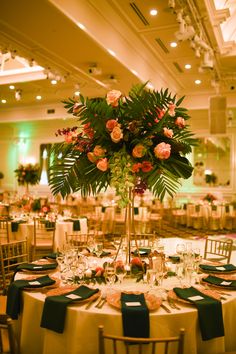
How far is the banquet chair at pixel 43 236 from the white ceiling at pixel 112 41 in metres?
3.21

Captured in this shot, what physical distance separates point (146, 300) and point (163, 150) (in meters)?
1.01

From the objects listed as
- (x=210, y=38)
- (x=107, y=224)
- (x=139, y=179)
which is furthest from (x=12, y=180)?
(x=139, y=179)

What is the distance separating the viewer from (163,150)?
2.55m

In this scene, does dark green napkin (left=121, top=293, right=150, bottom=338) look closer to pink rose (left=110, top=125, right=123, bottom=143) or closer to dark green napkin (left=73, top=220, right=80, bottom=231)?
pink rose (left=110, top=125, right=123, bottom=143)

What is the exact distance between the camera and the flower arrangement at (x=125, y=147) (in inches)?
103

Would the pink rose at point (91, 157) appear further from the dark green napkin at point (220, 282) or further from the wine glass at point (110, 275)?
the dark green napkin at point (220, 282)

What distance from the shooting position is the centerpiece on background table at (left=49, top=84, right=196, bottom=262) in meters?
2.62

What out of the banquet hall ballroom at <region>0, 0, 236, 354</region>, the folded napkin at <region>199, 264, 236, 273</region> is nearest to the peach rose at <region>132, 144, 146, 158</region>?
the banquet hall ballroom at <region>0, 0, 236, 354</region>

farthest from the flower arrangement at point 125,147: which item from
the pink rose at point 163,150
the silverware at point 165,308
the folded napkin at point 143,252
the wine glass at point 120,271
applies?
the folded napkin at point 143,252

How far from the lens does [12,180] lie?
15.8 metres

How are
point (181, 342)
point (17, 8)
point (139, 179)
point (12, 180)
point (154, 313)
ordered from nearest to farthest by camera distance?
point (181, 342)
point (154, 313)
point (139, 179)
point (17, 8)
point (12, 180)

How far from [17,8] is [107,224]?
228 inches

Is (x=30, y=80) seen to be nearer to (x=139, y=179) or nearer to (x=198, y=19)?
(x=198, y=19)

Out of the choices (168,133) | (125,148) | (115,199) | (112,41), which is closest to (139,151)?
(125,148)
